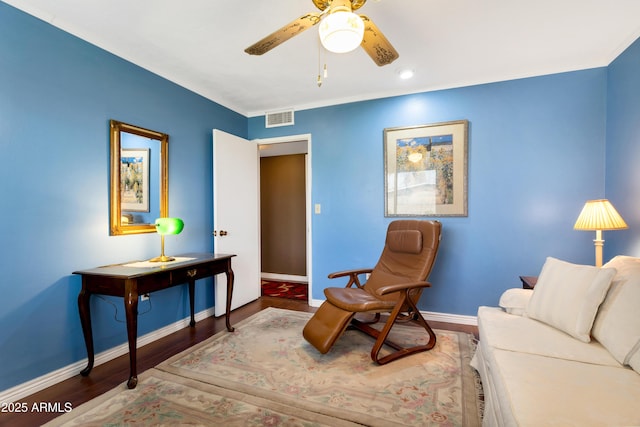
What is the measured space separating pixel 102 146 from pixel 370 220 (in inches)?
100

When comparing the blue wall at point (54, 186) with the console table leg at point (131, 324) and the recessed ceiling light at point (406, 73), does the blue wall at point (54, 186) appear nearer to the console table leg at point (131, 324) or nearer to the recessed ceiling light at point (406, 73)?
the console table leg at point (131, 324)

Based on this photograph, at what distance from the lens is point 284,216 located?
5223 mm

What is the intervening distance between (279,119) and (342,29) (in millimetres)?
2546

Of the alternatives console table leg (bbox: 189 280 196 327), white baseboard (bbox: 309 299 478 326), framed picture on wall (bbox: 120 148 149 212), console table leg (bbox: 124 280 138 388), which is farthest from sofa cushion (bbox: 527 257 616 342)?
framed picture on wall (bbox: 120 148 149 212)

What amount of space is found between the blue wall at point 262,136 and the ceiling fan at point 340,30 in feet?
4.60

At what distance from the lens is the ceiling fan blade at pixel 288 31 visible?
1542 mm

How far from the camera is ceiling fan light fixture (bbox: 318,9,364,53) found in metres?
1.33

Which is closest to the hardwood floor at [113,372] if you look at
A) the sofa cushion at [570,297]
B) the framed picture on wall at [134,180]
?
the sofa cushion at [570,297]

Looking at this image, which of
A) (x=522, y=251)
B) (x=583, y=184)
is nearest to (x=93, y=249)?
(x=522, y=251)

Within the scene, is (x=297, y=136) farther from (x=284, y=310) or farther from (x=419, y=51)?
(x=284, y=310)

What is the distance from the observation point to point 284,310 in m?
3.43

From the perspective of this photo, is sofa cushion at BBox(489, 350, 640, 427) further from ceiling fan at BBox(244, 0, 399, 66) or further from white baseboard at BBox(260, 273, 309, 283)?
white baseboard at BBox(260, 273, 309, 283)

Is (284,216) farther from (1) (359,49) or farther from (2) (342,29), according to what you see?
(2) (342,29)

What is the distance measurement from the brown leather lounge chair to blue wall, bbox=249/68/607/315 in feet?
1.74
